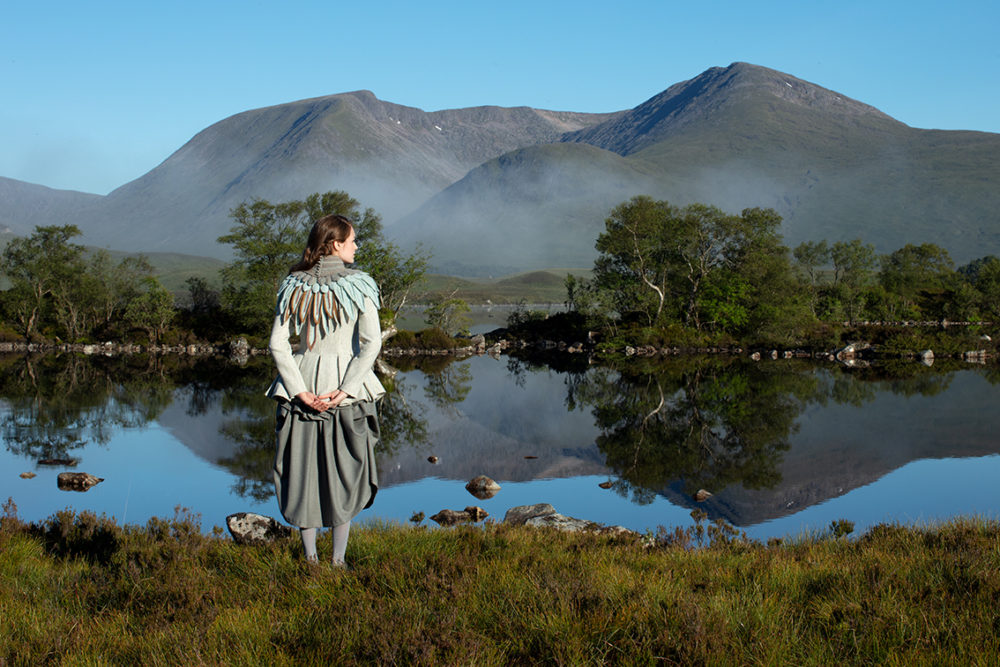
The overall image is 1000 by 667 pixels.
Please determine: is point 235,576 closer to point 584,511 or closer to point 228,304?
point 584,511

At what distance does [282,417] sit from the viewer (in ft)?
19.2

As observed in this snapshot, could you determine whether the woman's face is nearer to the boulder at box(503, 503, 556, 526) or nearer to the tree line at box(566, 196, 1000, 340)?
the boulder at box(503, 503, 556, 526)

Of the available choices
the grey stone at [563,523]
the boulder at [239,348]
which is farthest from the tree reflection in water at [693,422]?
the boulder at [239,348]

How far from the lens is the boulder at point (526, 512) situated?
10.3 m

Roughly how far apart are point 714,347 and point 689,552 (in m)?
47.4

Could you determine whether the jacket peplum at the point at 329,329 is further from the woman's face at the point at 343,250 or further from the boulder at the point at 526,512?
the boulder at the point at 526,512

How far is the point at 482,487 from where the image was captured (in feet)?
42.1

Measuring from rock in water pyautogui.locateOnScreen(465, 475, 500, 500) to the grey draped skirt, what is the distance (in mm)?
6902

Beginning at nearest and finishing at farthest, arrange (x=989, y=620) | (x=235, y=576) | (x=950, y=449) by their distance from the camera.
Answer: (x=989, y=620) → (x=235, y=576) → (x=950, y=449)

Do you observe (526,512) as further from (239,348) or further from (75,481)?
(239,348)

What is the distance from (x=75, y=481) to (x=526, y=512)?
8395mm

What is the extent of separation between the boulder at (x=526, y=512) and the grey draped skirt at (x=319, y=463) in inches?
187

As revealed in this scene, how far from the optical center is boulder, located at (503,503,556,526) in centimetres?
1029

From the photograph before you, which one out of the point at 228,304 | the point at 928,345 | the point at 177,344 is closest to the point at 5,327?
the point at 177,344
